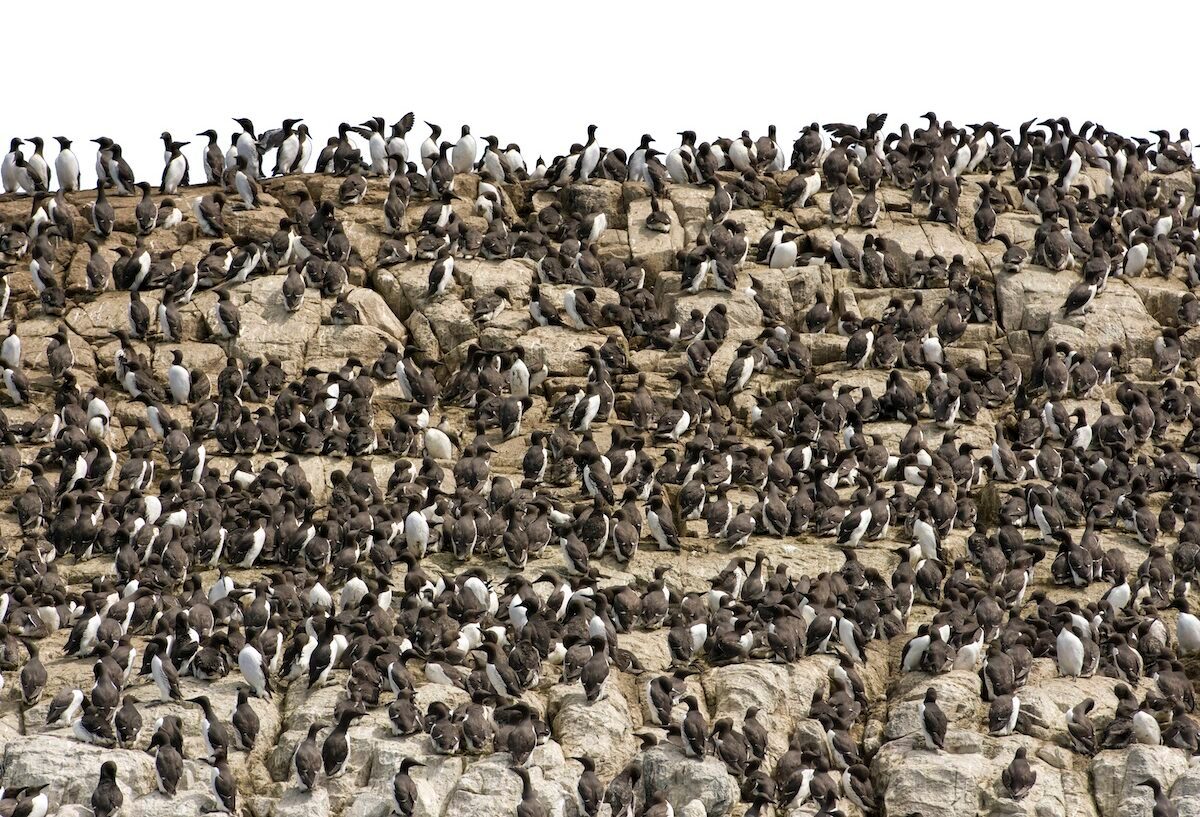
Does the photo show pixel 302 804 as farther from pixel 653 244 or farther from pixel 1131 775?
pixel 653 244

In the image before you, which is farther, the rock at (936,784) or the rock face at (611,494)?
the rock face at (611,494)

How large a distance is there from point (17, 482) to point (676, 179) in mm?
16067

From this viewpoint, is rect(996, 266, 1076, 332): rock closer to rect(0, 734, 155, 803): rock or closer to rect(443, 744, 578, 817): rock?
rect(443, 744, 578, 817): rock

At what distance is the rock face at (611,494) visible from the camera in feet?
90.8

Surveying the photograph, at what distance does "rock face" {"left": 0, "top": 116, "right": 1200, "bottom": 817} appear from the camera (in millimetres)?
27688

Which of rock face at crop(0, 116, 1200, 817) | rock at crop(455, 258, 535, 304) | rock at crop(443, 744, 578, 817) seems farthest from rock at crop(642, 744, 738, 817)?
rock at crop(455, 258, 535, 304)

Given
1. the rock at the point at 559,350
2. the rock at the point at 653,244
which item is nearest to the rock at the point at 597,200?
the rock at the point at 653,244

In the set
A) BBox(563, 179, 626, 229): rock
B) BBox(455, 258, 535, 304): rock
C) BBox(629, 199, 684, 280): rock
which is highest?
BBox(563, 179, 626, 229): rock

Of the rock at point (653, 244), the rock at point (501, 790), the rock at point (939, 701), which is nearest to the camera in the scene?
the rock at point (501, 790)

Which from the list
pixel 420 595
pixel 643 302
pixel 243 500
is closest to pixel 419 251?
pixel 643 302

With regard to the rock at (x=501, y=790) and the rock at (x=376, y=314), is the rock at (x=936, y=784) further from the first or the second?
the rock at (x=376, y=314)

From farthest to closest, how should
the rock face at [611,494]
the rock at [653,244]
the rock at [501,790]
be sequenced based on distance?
the rock at [653,244] → the rock face at [611,494] → the rock at [501,790]

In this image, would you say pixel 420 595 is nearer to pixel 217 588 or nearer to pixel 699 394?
pixel 217 588

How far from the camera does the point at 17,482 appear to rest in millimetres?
35312
